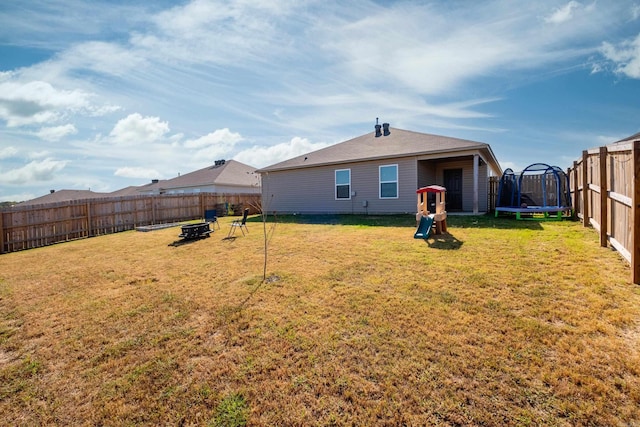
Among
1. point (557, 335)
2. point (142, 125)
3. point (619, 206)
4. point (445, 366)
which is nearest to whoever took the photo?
point (445, 366)

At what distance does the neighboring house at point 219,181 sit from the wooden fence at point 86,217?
6390mm

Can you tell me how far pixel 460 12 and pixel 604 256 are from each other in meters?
6.83

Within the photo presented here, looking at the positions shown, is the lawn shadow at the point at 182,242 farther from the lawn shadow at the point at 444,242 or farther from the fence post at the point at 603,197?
the fence post at the point at 603,197

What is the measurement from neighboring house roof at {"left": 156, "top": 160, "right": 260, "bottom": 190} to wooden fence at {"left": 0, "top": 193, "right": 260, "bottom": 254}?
6.83m

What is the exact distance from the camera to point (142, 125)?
1591 cm

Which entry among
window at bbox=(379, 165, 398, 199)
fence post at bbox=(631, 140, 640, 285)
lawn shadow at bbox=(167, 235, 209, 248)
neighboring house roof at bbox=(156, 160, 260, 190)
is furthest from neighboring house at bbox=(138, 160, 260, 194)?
fence post at bbox=(631, 140, 640, 285)

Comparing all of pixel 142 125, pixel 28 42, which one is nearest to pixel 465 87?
pixel 28 42

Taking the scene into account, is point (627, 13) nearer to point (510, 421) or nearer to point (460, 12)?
point (460, 12)

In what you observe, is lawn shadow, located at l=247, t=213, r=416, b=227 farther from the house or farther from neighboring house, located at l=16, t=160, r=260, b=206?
neighboring house, located at l=16, t=160, r=260, b=206

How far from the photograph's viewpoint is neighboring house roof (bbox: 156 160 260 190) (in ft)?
77.4

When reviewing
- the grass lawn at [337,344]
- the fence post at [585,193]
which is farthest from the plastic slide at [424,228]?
the fence post at [585,193]

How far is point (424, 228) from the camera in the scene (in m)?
6.92

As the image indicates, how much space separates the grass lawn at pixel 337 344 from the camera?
1.86 m

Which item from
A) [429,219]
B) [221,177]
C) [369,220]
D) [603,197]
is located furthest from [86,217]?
[603,197]
